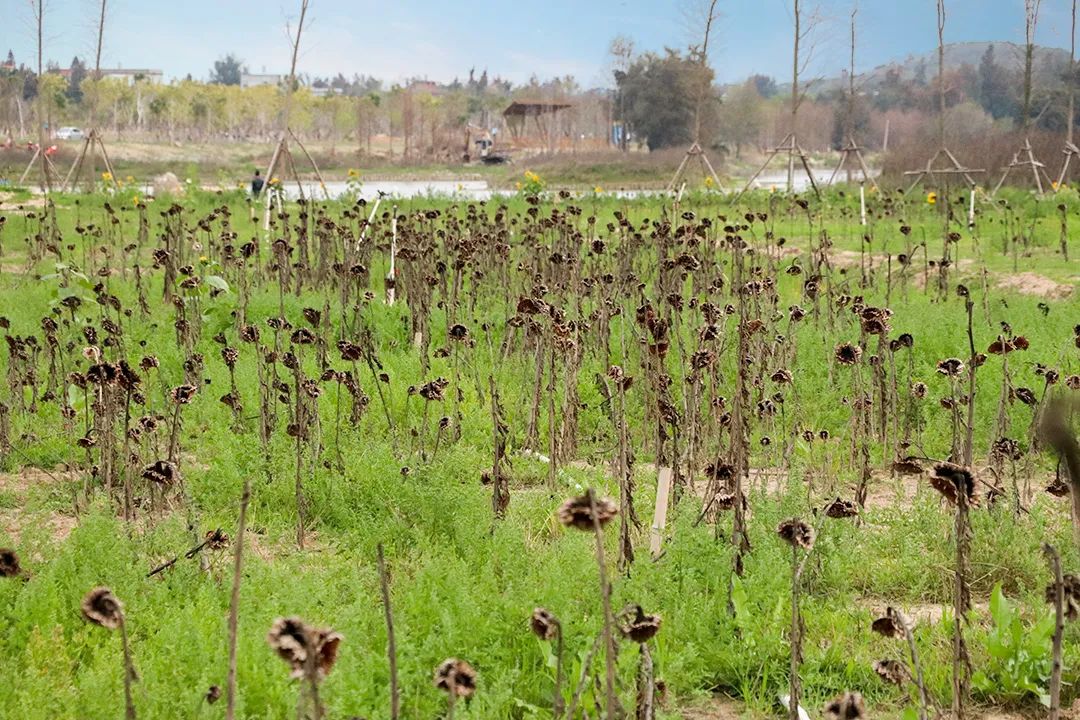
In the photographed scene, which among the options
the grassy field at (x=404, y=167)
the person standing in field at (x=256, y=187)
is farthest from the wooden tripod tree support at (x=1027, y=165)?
the person standing in field at (x=256, y=187)

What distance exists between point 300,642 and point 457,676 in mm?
304

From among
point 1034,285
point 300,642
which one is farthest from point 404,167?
point 300,642

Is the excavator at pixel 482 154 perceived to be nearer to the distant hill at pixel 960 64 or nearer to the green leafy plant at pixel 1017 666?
the distant hill at pixel 960 64

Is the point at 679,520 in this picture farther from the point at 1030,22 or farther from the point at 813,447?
the point at 1030,22

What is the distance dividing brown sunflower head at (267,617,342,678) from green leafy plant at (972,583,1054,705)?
186 cm

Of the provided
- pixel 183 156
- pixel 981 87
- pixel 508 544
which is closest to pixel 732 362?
pixel 508 544

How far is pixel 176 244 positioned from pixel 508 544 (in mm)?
6805

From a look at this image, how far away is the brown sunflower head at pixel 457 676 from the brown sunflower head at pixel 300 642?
0.19 meters

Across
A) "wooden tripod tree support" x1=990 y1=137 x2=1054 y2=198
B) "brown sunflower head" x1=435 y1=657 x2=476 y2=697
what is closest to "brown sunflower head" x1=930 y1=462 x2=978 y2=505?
"brown sunflower head" x1=435 y1=657 x2=476 y2=697

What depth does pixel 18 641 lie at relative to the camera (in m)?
3.05

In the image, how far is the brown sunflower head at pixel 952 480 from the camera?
221 cm

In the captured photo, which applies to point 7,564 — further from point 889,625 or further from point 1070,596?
point 1070,596

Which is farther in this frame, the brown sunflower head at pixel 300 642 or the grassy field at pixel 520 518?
the grassy field at pixel 520 518

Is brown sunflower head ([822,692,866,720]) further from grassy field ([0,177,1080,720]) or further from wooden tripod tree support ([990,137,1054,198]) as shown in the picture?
wooden tripod tree support ([990,137,1054,198])
